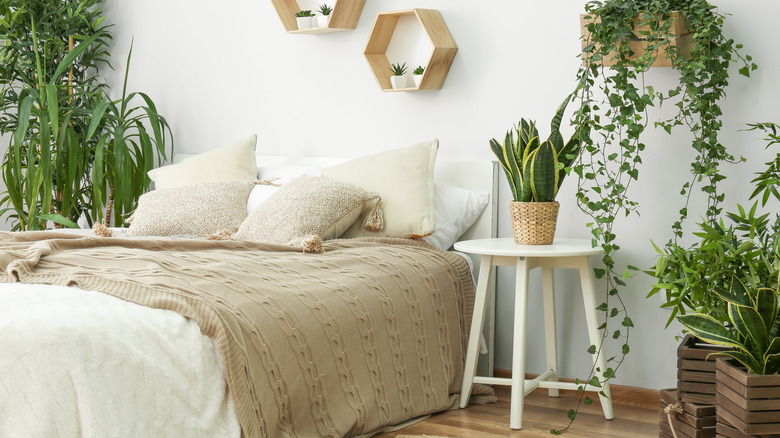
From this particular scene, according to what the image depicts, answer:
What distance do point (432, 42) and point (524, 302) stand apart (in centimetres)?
109

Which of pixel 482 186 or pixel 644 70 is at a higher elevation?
pixel 644 70

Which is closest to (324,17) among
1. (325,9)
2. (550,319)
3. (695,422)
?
(325,9)

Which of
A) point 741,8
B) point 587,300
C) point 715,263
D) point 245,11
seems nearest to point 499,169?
point 587,300

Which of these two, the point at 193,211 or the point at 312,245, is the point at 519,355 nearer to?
the point at 312,245

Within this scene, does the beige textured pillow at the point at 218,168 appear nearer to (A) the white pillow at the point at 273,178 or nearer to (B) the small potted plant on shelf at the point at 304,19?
(A) the white pillow at the point at 273,178

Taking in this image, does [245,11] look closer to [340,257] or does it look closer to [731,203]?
[340,257]

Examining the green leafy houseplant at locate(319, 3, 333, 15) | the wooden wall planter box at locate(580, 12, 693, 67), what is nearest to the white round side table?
the wooden wall planter box at locate(580, 12, 693, 67)

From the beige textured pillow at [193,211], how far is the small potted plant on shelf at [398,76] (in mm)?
711

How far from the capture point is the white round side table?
2363mm

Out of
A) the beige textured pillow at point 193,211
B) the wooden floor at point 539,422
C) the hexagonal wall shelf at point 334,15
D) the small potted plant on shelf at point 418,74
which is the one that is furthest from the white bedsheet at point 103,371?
the hexagonal wall shelf at point 334,15

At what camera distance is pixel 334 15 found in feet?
10.5

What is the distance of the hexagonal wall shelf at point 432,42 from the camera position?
295cm

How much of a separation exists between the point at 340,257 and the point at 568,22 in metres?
1.18

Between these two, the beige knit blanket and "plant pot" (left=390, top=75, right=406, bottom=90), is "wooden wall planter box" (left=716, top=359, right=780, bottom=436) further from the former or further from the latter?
"plant pot" (left=390, top=75, right=406, bottom=90)
